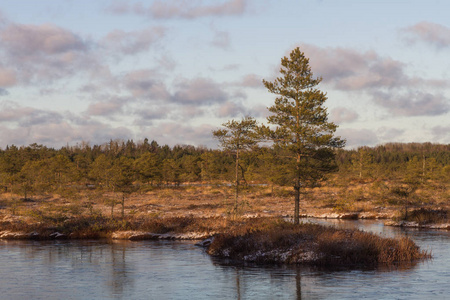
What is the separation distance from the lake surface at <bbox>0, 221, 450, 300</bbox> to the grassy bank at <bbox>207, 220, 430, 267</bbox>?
3.98 feet

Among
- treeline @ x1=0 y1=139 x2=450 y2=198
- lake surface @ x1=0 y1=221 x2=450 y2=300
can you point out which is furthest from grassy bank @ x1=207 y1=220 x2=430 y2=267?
treeline @ x1=0 y1=139 x2=450 y2=198

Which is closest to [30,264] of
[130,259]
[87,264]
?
[87,264]

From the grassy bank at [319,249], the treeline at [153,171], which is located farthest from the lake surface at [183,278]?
the treeline at [153,171]

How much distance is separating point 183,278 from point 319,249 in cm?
730

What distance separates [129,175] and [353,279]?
Answer: 982 inches

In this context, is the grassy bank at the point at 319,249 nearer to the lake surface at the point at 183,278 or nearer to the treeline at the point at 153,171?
the lake surface at the point at 183,278

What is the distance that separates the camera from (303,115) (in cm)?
3556

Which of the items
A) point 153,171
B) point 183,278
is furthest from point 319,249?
point 153,171

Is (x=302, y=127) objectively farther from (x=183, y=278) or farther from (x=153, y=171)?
(x=153, y=171)

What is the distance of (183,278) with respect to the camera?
20.6 m

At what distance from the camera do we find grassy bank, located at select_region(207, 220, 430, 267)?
2352 centimetres

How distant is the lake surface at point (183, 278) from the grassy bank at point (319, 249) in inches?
47.7

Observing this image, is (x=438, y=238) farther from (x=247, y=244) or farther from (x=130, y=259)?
(x=130, y=259)

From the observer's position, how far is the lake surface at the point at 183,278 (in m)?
17.2
